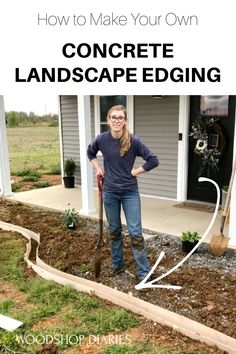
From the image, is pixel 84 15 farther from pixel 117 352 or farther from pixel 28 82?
pixel 117 352

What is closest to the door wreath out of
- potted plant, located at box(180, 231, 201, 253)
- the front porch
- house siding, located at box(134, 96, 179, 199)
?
house siding, located at box(134, 96, 179, 199)

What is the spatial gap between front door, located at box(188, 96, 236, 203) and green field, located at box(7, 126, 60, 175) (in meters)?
6.07

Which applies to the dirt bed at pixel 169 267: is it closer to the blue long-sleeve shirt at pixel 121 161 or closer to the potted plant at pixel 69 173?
the blue long-sleeve shirt at pixel 121 161

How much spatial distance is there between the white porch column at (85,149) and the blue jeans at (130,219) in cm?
206

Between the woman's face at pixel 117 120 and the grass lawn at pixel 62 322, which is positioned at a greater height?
the woman's face at pixel 117 120

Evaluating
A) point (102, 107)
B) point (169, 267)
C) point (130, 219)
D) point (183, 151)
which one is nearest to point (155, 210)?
point (183, 151)

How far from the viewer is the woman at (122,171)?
2.98 m

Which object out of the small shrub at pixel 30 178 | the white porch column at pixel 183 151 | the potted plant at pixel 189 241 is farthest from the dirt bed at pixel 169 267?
the small shrub at pixel 30 178

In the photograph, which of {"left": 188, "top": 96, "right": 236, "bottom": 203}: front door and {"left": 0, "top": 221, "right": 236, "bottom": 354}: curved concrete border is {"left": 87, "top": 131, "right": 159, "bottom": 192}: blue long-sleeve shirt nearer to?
{"left": 0, "top": 221, "right": 236, "bottom": 354}: curved concrete border

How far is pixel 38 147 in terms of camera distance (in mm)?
18359

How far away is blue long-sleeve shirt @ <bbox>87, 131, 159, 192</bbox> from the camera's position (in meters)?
3.00

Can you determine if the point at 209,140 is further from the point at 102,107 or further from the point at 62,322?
the point at 62,322

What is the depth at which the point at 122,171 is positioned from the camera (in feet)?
10.0

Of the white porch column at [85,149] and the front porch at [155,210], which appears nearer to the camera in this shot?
the front porch at [155,210]
